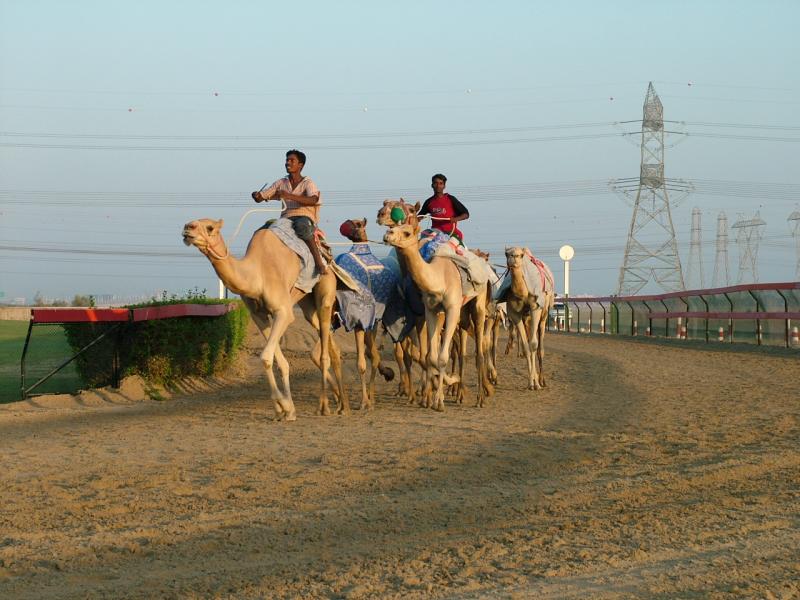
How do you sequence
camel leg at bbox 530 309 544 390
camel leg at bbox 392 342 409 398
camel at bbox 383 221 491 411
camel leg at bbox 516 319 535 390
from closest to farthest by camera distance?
camel at bbox 383 221 491 411 < camel leg at bbox 392 342 409 398 < camel leg at bbox 516 319 535 390 < camel leg at bbox 530 309 544 390

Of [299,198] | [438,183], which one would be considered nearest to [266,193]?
[299,198]

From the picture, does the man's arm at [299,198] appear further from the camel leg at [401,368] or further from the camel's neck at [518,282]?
the camel's neck at [518,282]

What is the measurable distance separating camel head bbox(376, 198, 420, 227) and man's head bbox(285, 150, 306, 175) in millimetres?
1288

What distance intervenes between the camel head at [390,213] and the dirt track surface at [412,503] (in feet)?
7.83

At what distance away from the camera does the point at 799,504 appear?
751 centimetres

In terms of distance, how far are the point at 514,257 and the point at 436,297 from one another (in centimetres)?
300

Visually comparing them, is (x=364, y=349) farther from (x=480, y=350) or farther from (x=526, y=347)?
(x=526, y=347)

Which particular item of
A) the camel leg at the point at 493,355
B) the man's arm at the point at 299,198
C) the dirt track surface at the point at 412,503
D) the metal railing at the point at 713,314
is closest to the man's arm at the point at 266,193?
the man's arm at the point at 299,198

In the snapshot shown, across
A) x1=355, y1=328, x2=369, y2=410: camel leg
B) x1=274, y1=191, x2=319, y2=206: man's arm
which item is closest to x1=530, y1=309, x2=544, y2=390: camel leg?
x1=355, y1=328, x2=369, y2=410: camel leg

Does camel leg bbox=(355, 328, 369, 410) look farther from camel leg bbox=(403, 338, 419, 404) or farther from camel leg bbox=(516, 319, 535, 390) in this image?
camel leg bbox=(516, 319, 535, 390)

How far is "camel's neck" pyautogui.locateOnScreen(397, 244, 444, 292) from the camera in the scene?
553 inches

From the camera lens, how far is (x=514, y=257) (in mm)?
17172

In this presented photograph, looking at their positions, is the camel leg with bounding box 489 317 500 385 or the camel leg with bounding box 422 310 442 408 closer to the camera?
the camel leg with bounding box 422 310 442 408

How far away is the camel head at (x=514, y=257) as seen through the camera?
1717 centimetres
